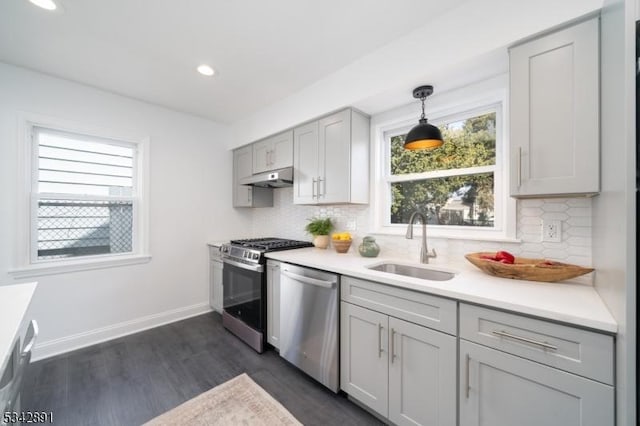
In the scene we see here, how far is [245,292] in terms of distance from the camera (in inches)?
104

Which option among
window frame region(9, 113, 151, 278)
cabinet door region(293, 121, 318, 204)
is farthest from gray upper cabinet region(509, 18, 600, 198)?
window frame region(9, 113, 151, 278)

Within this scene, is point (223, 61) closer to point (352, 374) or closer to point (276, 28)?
point (276, 28)

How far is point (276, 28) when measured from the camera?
5.87ft

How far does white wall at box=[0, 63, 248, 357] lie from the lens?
7.38ft

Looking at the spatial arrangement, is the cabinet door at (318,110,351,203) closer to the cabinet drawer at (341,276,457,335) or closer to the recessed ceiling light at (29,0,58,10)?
the cabinet drawer at (341,276,457,335)

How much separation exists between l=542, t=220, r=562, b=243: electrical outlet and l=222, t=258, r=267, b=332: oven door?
2192 millimetres

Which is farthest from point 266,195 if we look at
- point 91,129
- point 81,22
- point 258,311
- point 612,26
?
point 612,26

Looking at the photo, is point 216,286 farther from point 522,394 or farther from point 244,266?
point 522,394

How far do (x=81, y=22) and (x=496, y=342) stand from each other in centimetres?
315

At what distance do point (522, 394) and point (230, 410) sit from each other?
1.71 metres

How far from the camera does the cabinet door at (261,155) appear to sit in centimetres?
310

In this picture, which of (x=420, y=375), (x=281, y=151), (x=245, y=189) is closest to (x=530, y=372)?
(x=420, y=375)

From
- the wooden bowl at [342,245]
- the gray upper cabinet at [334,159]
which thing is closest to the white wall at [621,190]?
the gray upper cabinet at [334,159]

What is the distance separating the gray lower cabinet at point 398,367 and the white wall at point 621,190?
1.87 ft
